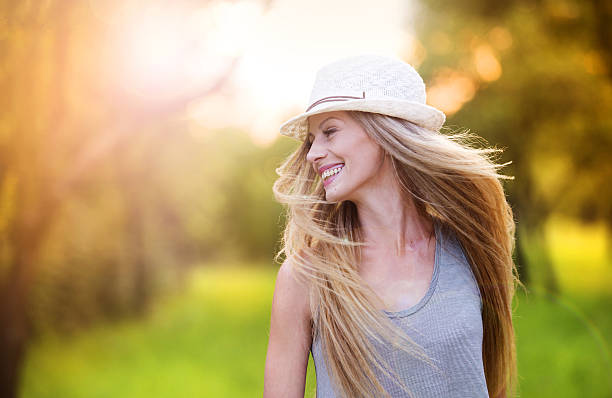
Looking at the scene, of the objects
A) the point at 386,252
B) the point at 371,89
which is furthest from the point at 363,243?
the point at 371,89

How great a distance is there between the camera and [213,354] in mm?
10109

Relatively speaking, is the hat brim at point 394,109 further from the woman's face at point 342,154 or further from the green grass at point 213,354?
the green grass at point 213,354

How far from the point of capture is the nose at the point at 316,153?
2203mm

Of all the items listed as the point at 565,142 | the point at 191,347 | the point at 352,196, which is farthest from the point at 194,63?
the point at 565,142

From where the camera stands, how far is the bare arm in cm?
204

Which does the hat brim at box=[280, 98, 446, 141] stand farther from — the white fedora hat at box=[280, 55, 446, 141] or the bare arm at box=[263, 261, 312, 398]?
the bare arm at box=[263, 261, 312, 398]

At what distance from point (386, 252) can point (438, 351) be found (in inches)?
17.8

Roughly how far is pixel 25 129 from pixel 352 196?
181 inches

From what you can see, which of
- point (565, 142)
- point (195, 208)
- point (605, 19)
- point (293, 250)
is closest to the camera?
point (293, 250)

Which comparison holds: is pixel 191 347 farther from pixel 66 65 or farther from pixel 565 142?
pixel 565 142

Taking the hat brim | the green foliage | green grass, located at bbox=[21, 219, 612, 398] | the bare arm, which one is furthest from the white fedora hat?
the green foliage

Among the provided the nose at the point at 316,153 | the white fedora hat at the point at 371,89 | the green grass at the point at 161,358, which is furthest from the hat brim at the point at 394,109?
the green grass at the point at 161,358

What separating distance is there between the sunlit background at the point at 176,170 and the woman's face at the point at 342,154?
2.34m

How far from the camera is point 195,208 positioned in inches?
631
